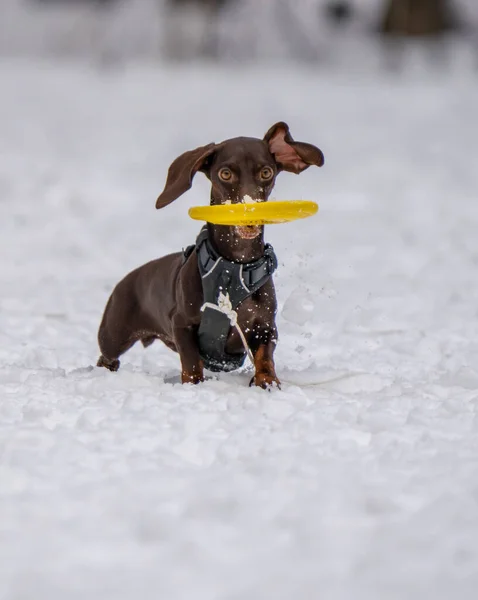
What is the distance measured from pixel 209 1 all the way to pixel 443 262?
40.8ft

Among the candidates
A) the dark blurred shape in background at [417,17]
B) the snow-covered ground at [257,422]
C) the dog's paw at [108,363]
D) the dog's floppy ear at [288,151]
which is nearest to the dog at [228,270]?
the dog's floppy ear at [288,151]

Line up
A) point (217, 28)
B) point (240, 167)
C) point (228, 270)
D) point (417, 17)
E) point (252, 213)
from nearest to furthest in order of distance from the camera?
point (252, 213), point (240, 167), point (228, 270), point (417, 17), point (217, 28)

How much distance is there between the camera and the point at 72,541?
252cm

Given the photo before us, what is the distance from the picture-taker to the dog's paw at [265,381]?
12.6 ft

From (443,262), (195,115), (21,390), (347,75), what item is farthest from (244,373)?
(347,75)

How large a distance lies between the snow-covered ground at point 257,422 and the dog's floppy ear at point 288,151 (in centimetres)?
71

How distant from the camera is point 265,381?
12.6 ft

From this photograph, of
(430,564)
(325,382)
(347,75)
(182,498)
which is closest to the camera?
(430,564)

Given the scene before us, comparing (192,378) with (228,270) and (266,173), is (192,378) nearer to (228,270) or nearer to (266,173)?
(228,270)

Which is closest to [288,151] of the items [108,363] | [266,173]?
[266,173]

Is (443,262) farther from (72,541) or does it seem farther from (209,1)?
(209,1)

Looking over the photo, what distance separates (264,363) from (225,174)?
725mm

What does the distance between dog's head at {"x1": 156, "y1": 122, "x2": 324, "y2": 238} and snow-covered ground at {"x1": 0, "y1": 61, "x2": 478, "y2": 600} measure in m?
0.70

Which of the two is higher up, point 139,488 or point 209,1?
point 209,1
